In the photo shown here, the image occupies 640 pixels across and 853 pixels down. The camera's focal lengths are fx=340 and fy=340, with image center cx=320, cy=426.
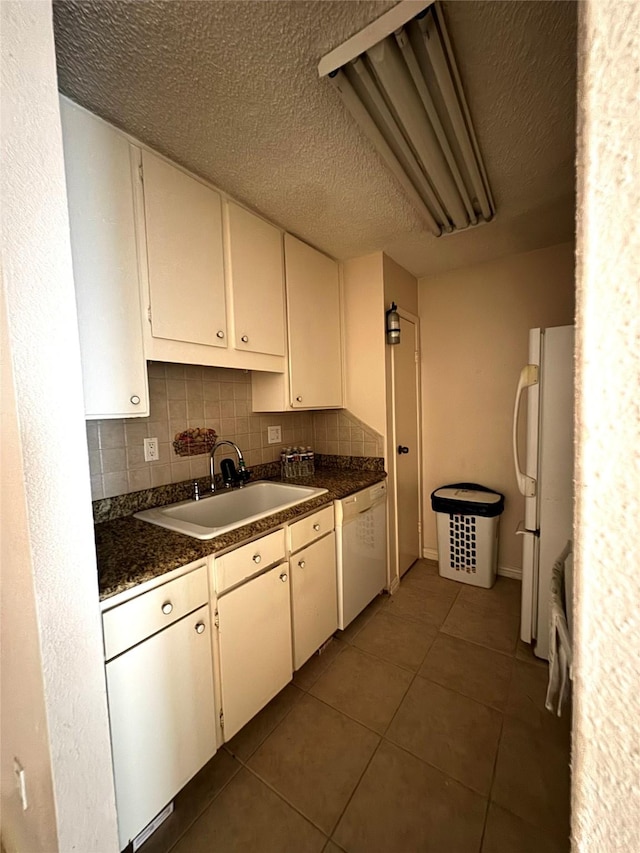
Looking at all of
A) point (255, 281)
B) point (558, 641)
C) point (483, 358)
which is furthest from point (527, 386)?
point (255, 281)

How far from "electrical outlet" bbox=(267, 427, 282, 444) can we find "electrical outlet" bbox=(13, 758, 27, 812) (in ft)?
5.43

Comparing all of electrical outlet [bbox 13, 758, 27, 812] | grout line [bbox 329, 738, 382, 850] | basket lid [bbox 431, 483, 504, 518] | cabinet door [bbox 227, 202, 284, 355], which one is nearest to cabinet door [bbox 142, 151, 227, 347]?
cabinet door [bbox 227, 202, 284, 355]

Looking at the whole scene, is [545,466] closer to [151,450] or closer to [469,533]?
[469,533]

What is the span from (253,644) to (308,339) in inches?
62.0

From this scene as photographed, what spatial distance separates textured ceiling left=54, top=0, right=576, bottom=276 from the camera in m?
0.87

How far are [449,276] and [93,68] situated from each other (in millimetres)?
2353

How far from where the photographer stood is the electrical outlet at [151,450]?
1591mm

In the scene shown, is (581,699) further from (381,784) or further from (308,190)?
(308,190)

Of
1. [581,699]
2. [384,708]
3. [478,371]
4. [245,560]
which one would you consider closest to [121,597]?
[245,560]

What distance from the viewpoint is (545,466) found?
167 centimetres

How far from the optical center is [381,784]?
120cm

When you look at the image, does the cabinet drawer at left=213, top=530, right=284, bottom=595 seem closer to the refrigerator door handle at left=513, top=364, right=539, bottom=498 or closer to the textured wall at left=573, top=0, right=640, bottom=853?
the textured wall at left=573, top=0, right=640, bottom=853

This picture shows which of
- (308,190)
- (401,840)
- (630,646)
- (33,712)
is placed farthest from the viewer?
(308,190)

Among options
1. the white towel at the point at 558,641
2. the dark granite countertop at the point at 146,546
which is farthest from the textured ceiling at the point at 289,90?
the white towel at the point at 558,641
